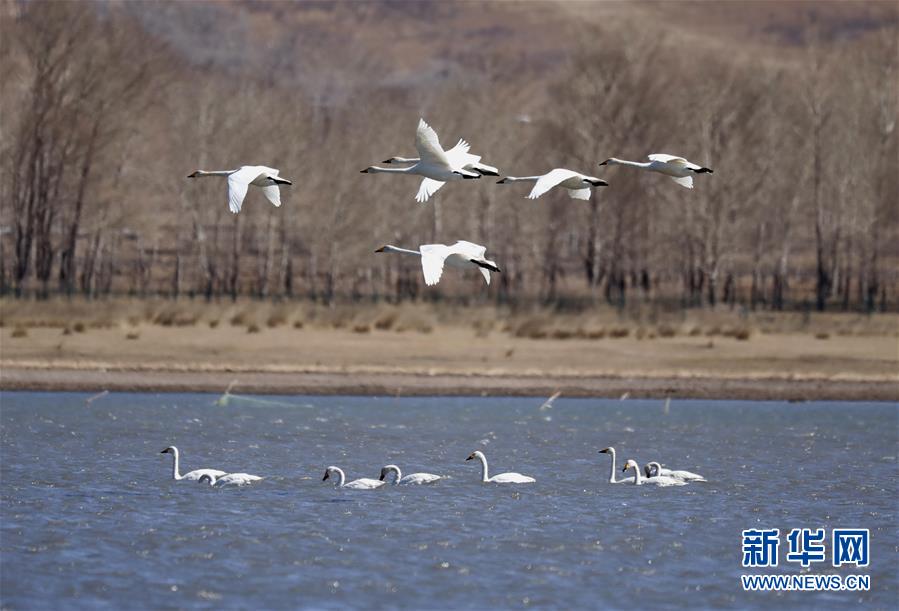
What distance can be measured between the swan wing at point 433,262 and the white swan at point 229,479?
5520 millimetres

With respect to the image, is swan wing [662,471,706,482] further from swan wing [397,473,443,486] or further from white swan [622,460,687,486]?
swan wing [397,473,443,486]

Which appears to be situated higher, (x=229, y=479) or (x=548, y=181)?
(x=548, y=181)

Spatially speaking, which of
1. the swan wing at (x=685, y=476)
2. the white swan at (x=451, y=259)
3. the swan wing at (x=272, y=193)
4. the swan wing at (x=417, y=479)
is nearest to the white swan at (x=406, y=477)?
the swan wing at (x=417, y=479)

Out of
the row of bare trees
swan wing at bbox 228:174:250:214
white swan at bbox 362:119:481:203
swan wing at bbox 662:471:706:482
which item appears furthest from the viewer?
the row of bare trees

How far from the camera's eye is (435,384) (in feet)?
112

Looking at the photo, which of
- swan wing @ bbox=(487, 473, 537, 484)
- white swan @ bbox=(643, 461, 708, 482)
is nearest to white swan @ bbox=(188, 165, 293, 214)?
swan wing @ bbox=(487, 473, 537, 484)

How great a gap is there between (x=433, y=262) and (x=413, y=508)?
15.5 ft

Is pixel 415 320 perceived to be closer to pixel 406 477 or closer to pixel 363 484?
pixel 406 477

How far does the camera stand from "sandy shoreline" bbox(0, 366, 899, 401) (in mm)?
32969

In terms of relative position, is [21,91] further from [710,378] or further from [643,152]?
[710,378]

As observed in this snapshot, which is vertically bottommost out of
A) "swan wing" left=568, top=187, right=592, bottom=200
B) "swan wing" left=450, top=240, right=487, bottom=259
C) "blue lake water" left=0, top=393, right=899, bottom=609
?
"blue lake water" left=0, top=393, right=899, bottom=609

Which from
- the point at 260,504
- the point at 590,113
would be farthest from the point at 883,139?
the point at 260,504

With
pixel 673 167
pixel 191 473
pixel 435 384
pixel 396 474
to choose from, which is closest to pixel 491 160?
pixel 435 384

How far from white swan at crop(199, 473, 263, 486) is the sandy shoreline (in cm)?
1216
